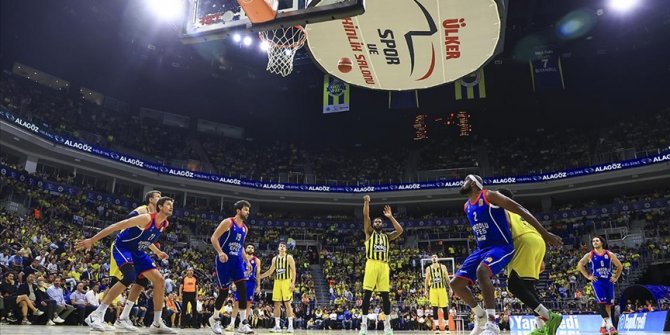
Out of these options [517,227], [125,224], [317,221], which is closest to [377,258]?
[517,227]

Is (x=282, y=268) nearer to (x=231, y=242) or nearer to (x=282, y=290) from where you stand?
(x=282, y=290)

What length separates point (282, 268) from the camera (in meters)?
13.2

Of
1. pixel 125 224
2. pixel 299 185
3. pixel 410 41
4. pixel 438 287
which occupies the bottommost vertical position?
pixel 438 287

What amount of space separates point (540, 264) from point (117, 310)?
1268cm

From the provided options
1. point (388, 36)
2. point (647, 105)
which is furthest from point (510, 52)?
point (388, 36)

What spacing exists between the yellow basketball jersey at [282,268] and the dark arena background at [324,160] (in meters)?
0.05

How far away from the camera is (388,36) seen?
9953 mm

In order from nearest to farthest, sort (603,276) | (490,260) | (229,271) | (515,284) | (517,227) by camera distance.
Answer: (490,260)
(515,284)
(517,227)
(229,271)
(603,276)

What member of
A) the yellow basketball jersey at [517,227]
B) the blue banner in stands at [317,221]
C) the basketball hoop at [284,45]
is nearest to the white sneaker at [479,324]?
the yellow basketball jersey at [517,227]

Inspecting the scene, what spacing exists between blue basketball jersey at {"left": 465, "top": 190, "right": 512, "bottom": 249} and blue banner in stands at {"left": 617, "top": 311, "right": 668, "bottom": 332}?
Answer: 12540 millimetres

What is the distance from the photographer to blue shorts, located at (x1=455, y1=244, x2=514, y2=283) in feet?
20.3

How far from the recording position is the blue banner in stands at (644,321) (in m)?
15.6

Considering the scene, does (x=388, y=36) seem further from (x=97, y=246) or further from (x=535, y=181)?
(x=535, y=181)

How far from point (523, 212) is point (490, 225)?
66 cm
